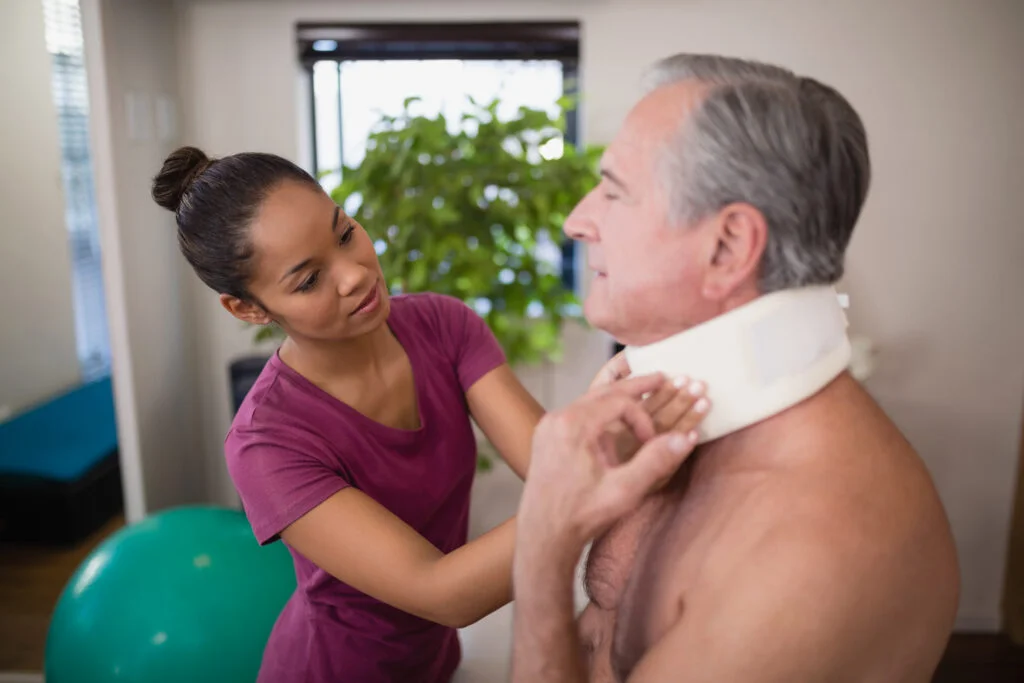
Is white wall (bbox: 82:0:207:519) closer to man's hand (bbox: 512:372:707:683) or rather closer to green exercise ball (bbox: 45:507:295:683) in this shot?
green exercise ball (bbox: 45:507:295:683)

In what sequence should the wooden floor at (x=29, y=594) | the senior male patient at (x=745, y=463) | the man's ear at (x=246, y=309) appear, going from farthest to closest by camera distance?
the wooden floor at (x=29, y=594)
the man's ear at (x=246, y=309)
the senior male patient at (x=745, y=463)

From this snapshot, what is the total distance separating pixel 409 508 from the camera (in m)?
1.29

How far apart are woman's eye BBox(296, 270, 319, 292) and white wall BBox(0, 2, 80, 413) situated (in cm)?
150

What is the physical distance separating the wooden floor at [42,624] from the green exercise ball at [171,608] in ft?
2.37

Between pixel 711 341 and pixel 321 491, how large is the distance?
559 mm

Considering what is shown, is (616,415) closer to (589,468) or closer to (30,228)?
(589,468)

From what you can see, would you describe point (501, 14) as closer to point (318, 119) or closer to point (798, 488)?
point (318, 119)

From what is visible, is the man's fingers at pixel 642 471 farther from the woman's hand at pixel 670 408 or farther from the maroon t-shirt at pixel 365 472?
the maroon t-shirt at pixel 365 472

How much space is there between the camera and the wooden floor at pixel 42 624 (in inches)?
99.0

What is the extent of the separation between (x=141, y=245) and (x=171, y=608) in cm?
122

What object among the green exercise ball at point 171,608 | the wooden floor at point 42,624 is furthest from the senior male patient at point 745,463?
the wooden floor at point 42,624

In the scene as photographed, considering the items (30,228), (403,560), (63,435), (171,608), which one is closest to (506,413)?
(403,560)

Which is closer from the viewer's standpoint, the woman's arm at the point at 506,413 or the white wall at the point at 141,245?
the woman's arm at the point at 506,413

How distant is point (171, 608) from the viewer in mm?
1830
